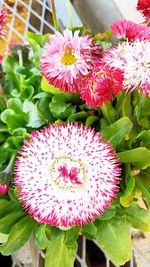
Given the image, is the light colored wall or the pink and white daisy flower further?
the light colored wall

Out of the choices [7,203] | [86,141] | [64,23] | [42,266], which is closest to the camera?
[86,141]

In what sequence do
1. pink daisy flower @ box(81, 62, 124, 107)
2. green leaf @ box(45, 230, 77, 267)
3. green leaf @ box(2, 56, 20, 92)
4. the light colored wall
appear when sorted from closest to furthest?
1. pink daisy flower @ box(81, 62, 124, 107)
2. green leaf @ box(45, 230, 77, 267)
3. green leaf @ box(2, 56, 20, 92)
4. the light colored wall

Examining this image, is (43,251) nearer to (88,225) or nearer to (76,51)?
(88,225)

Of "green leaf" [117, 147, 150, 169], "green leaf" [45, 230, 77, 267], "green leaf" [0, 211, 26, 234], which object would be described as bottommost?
"green leaf" [45, 230, 77, 267]

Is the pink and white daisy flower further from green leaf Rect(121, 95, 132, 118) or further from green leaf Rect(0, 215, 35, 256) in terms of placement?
green leaf Rect(0, 215, 35, 256)

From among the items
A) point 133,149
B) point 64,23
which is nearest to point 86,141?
point 133,149

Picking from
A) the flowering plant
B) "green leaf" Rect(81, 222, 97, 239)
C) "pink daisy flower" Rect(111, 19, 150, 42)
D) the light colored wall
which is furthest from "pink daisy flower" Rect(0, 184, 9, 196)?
the light colored wall

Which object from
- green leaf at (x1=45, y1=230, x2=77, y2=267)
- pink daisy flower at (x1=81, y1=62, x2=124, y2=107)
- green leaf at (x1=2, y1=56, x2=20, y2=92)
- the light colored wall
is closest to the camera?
pink daisy flower at (x1=81, y1=62, x2=124, y2=107)
